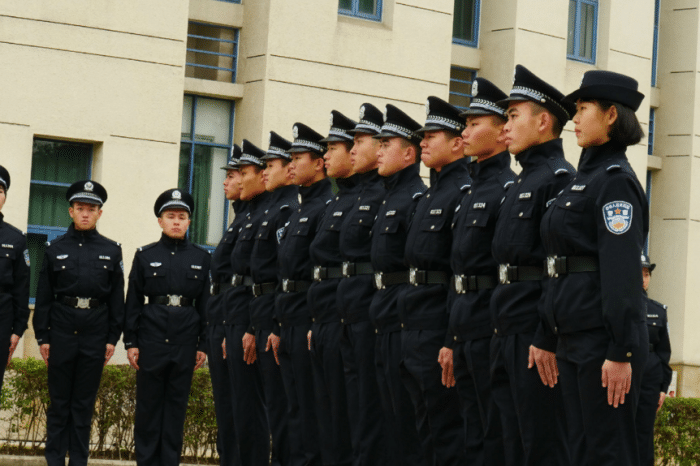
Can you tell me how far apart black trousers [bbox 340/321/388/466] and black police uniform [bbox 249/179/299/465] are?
1.14m

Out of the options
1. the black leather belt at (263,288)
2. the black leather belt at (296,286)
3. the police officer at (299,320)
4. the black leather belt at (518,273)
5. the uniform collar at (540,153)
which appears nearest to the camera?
the black leather belt at (518,273)

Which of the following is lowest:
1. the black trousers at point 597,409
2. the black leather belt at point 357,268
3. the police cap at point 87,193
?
the black trousers at point 597,409

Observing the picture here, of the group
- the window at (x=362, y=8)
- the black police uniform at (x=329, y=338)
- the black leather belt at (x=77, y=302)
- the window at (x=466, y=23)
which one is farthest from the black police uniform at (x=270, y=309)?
the window at (x=466, y=23)

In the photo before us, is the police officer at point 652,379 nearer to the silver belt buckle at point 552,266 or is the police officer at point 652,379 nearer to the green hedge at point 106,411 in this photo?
the silver belt buckle at point 552,266

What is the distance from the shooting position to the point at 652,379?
9.91 meters

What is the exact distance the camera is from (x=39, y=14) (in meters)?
14.5

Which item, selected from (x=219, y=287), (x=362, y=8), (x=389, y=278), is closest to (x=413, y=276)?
(x=389, y=278)

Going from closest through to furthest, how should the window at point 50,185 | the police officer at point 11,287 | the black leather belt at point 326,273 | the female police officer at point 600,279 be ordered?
the female police officer at point 600,279, the black leather belt at point 326,273, the police officer at point 11,287, the window at point 50,185

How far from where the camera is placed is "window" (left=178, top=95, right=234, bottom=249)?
53.5ft

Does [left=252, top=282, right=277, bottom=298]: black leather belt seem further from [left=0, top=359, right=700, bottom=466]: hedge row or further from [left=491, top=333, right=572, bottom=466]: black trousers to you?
[left=491, top=333, right=572, bottom=466]: black trousers

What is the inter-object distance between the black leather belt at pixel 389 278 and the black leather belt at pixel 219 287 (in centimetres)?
239

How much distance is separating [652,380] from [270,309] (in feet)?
10.7

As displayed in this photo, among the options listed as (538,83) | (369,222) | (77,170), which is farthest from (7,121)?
(538,83)

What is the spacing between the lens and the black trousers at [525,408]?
5930 mm
